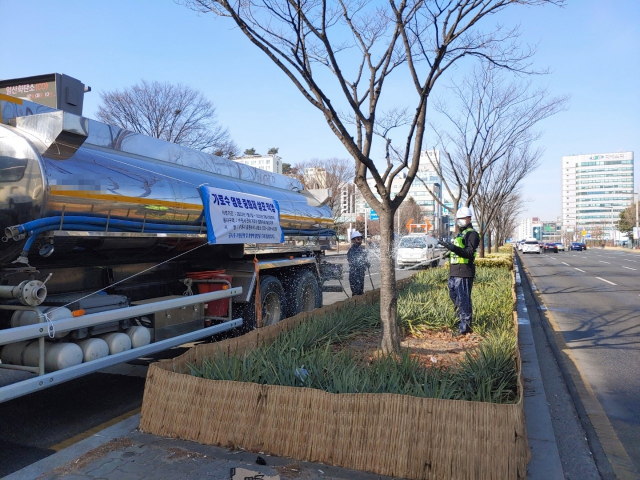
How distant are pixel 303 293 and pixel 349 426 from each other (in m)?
6.01

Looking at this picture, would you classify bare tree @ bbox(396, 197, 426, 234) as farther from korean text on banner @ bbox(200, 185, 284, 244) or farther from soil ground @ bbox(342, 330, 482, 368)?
soil ground @ bbox(342, 330, 482, 368)

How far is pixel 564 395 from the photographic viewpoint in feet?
19.5

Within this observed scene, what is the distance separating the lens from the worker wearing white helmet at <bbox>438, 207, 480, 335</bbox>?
302 inches

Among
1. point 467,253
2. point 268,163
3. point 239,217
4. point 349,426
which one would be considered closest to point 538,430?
point 349,426

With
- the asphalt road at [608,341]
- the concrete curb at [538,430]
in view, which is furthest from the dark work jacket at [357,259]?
the concrete curb at [538,430]

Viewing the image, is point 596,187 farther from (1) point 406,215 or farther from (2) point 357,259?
(2) point 357,259

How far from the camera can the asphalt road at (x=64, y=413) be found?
165 inches

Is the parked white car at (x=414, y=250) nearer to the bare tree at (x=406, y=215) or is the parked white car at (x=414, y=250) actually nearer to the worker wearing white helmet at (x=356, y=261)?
the worker wearing white helmet at (x=356, y=261)

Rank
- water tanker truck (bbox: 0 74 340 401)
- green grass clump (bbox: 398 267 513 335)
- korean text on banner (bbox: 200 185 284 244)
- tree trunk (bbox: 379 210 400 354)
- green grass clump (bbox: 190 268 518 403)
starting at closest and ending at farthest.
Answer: green grass clump (bbox: 190 268 518 403) < water tanker truck (bbox: 0 74 340 401) < tree trunk (bbox: 379 210 400 354) < korean text on banner (bbox: 200 185 284 244) < green grass clump (bbox: 398 267 513 335)

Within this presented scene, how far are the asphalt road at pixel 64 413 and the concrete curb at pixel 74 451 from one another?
8.4 inches

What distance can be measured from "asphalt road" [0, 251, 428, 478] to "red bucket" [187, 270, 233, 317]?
1.14 m

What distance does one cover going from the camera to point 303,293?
9594 mm

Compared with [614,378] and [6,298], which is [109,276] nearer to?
[6,298]

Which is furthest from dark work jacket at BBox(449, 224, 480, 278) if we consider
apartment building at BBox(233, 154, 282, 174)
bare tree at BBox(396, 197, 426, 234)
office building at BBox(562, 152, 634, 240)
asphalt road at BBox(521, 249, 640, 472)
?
office building at BBox(562, 152, 634, 240)
